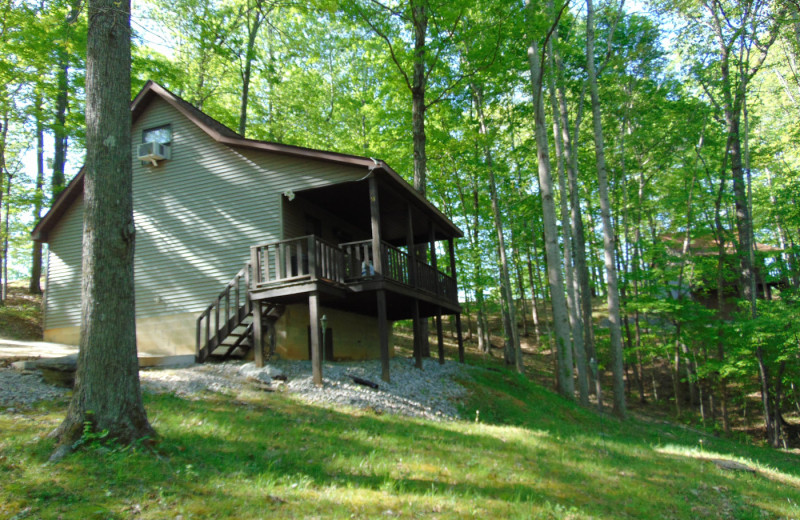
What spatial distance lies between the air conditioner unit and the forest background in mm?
3210

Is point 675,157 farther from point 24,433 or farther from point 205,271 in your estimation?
point 24,433

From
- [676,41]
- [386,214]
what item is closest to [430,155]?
[386,214]

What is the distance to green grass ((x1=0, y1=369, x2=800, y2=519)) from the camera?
174 inches

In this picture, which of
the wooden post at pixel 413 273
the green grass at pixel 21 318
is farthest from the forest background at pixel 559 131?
the wooden post at pixel 413 273

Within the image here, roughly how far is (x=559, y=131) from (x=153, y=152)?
14.6 m

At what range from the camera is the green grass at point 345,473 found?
443cm

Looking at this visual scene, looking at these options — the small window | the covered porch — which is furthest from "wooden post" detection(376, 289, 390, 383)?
the small window

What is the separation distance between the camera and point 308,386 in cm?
1041

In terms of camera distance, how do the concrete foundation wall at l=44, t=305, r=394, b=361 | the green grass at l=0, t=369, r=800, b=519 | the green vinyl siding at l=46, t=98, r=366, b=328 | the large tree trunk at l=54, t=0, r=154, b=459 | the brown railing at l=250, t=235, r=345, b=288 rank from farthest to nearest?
the green vinyl siding at l=46, t=98, r=366, b=328 < the concrete foundation wall at l=44, t=305, r=394, b=361 < the brown railing at l=250, t=235, r=345, b=288 < the large tree trunk at l=54, t=0, r=154, b=459 < the green grass at l=0, t=369, r=800, b=519

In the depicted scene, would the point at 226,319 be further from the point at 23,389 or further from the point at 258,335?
the point at 23,389

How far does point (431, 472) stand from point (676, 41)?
76.4ft

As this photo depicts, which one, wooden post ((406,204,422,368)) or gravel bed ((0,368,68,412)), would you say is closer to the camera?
gravel bed ((0,368,68,412))

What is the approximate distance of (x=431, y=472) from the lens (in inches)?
232

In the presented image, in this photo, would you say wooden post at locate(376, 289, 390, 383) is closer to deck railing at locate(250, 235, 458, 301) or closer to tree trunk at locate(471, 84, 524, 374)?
deck railing at locate(250, 235, 458, 301)
